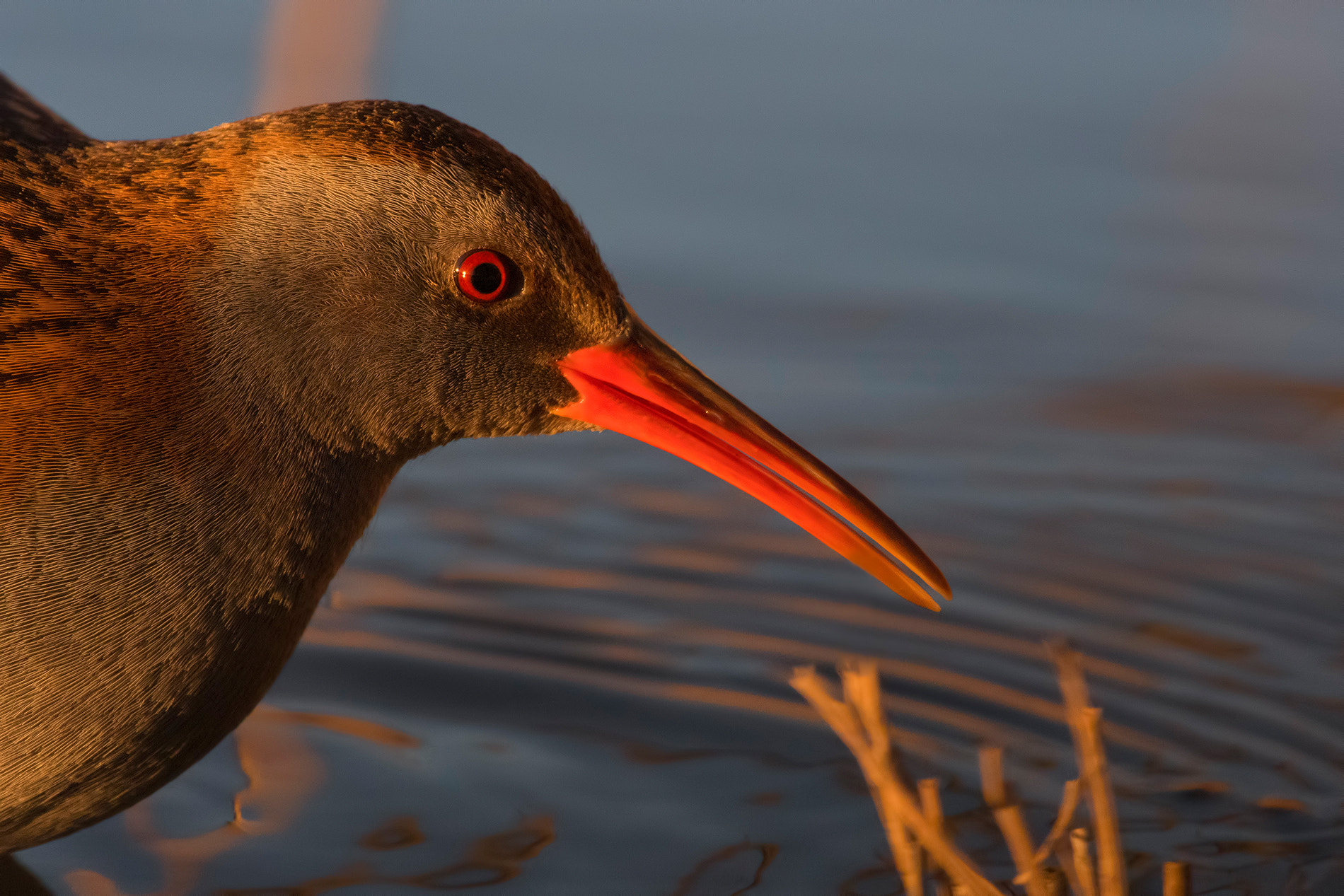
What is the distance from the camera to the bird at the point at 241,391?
3.02 meters

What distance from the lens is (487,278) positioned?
131 inches

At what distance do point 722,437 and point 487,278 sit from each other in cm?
54

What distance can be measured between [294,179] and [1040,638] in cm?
273

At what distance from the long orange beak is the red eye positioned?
193 millimetres

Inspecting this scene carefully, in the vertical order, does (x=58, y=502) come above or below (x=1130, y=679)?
above

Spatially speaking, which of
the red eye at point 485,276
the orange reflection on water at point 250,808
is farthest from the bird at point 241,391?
the orange reflection on water at point 250,808

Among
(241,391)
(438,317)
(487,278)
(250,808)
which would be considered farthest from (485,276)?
(250,808)

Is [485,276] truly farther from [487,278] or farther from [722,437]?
[722,437]

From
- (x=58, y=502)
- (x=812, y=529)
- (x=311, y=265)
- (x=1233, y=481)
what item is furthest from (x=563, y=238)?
(x=1233, y=481)

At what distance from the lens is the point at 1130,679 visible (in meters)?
4.88

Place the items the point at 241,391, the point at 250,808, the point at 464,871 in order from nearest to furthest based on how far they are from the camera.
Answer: the point at 241,391 < the point at 464,871 < the point at 250,808

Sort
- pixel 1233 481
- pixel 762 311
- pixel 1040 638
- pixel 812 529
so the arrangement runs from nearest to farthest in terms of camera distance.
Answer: pixel 812 529 < pixel 1040 638 < pixel 1233 481 < pixel 762 311

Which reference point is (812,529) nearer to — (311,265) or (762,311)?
(311,265)

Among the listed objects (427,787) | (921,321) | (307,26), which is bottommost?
(427,787)
